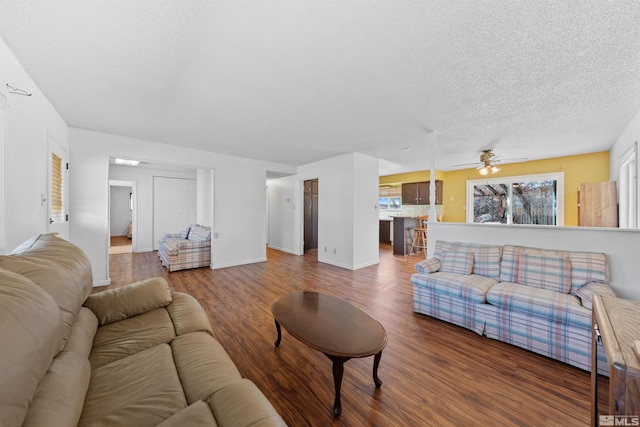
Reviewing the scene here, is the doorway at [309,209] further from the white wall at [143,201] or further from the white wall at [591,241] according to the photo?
the white wall at [591,241]

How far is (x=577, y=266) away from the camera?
226 centimetres

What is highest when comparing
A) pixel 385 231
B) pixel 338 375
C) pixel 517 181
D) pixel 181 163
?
pixel 181 163

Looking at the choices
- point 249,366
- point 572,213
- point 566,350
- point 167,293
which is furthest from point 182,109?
point 572,213

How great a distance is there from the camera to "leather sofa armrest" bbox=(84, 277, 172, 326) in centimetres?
163

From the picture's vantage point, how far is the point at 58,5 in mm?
1356

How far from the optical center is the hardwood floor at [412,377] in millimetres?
1416

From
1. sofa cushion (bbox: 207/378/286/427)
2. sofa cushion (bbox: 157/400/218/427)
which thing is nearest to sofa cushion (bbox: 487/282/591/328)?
sofa cushion (bbox: 207/378/286/427)

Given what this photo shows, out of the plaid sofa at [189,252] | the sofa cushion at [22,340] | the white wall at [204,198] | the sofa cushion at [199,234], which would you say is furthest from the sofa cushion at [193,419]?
the white wall at [204,198]

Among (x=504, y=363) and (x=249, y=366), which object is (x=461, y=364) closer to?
(x=504, y=363)

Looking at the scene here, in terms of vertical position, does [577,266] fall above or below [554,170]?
below

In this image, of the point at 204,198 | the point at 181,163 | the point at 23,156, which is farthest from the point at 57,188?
the point at 204,198

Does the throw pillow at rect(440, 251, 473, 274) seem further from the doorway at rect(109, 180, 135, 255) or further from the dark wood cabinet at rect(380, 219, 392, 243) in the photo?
the doorway at rect(109, 180, 135, 255)

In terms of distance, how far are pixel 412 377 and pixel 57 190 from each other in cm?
440

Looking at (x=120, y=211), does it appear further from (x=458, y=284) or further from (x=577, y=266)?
(x=577, y=266)
